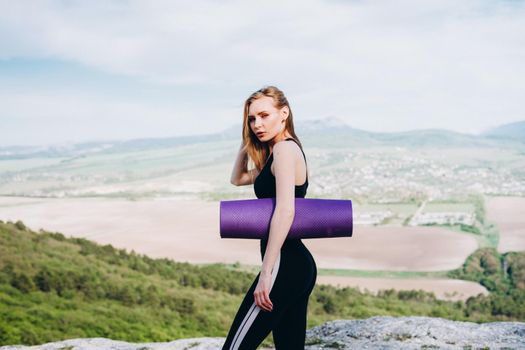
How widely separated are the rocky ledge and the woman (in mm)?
2605

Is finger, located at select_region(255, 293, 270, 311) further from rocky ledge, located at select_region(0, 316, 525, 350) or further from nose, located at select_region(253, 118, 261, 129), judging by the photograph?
rocky ledge, located at select_region(0, 316, 525, 350)

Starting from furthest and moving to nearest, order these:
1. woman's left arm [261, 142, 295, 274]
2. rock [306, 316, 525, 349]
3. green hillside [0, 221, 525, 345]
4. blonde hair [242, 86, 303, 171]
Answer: green hillside [0, 221, 525, 345] < rock [306, 316, 525, 349] < blonde hair [242, 86, 303, 171] < woman's left arm [261, 142, 295, 274]

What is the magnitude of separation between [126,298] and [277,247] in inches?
754

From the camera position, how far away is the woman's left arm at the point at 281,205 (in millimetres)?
2123

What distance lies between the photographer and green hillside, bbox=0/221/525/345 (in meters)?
14.1

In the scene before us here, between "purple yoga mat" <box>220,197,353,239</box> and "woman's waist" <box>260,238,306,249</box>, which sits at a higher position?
"purple yoga mat" <box>220,197,353,239</box>

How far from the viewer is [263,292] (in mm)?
2158

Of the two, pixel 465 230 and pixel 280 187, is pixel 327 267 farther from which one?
pixel 280 187

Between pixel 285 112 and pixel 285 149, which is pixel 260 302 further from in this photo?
pixel 285 112

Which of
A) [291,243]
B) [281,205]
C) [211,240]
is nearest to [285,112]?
[281,205]

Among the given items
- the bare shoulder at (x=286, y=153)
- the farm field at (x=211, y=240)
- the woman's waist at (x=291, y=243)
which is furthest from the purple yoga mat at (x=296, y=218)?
the farm field at (x=211, y=240)

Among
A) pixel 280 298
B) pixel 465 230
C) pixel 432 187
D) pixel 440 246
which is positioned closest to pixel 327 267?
pixel 440 246

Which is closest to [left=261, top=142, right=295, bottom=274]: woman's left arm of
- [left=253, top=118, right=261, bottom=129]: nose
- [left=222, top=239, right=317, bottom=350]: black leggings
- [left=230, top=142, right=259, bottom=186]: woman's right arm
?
[left=222, top=239, right=317, bottom=350]: black leggings

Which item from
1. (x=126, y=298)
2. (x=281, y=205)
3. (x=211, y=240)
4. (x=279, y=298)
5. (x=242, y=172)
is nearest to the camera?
(x=281, y=205)
